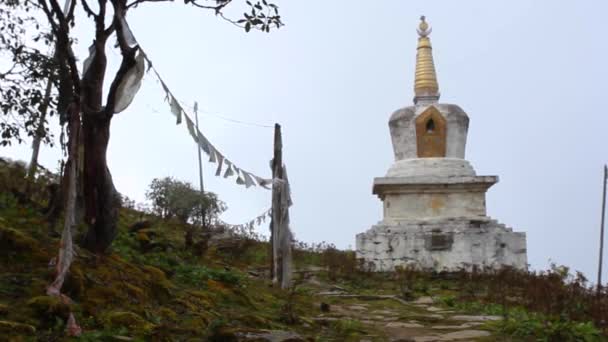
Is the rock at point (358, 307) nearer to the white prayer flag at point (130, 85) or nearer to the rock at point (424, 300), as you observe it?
the rock at point (424, 300)

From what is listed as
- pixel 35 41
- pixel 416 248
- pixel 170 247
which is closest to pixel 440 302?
pixel 170 247

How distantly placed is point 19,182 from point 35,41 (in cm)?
344

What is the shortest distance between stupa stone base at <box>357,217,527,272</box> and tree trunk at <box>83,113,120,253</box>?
437 inches

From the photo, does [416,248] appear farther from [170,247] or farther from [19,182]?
[19,182]

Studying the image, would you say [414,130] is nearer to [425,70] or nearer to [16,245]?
[425,70]

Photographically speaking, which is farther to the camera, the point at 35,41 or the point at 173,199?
the point at 173,199

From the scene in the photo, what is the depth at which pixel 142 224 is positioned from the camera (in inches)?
477

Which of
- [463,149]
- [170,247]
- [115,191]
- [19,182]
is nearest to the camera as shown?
[115,191]

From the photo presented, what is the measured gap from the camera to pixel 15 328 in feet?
16.8

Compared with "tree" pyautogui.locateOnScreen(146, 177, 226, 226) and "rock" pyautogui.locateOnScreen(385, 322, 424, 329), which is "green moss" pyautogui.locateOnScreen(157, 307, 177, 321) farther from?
"tree" pyautogui.locateOnScreen(146, 177, 226, 226)

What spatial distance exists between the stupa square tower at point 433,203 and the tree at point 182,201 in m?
8.57

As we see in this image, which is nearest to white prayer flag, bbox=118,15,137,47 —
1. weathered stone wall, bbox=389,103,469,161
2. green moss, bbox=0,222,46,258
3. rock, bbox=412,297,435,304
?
green moss, bbox=0,222,46,258

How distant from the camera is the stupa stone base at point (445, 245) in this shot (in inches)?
701

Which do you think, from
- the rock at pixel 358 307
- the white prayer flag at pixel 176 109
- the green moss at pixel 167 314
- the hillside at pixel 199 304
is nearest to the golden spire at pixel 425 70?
the hillside at pixel 199 304
